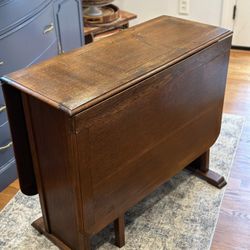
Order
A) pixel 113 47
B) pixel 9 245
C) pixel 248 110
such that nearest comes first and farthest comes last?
1. pixel 113 47
2. pixel 9 245
3. pixel 248 110

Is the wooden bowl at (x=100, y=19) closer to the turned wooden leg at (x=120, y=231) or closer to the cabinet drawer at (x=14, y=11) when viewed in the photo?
the cabinet drawer at (x=14, y=11)

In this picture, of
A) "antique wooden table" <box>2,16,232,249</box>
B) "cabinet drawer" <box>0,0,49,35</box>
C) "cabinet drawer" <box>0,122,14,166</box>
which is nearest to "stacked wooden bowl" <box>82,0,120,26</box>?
"cabinet drawer" <box>0,0,49,35</box>

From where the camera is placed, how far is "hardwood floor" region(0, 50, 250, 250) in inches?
71.7

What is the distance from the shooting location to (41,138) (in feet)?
4.89

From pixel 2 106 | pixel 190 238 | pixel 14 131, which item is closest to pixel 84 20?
pixel 2 106

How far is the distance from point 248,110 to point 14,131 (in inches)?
69.1

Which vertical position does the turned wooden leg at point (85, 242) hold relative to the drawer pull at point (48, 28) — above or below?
below

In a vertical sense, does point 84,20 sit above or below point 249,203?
above

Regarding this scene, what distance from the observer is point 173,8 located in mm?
3508

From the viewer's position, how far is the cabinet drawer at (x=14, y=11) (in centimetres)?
186

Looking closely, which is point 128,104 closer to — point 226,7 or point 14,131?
point 14,131

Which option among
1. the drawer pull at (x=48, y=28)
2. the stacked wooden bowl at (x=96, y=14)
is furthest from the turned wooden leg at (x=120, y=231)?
the stacked wooden bowl at (x=96, y=14)

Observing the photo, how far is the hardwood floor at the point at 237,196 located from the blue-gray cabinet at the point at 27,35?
216 millimetres

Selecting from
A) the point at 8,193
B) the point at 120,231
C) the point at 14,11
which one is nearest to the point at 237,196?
the point at 120,231
